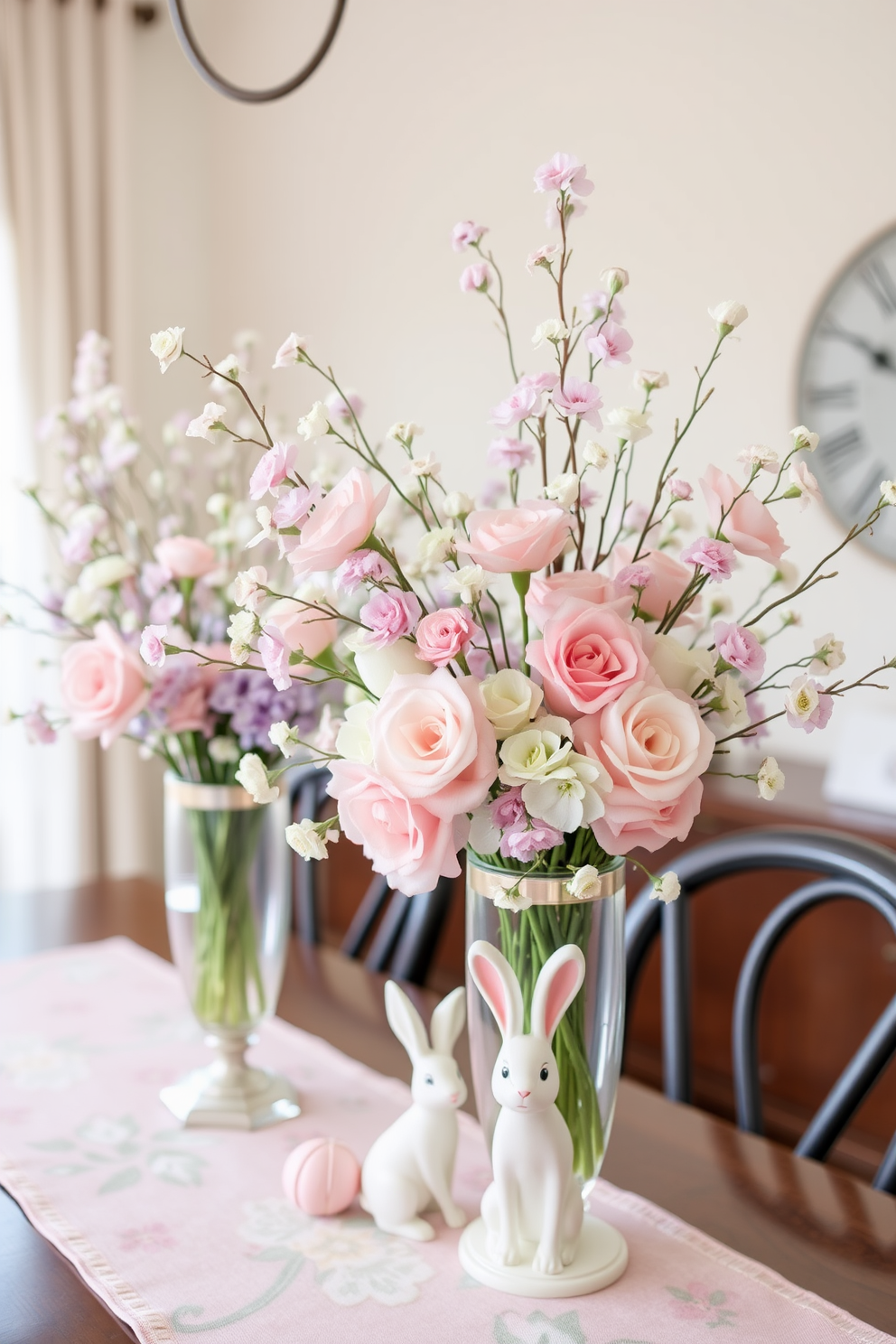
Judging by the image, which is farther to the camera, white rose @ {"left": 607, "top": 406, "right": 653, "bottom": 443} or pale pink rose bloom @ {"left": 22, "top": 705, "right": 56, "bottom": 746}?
pale pink rose bloom @ {"left": 22, "top": 705, "right": 56, "bottom": 746}

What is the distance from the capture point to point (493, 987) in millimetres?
830

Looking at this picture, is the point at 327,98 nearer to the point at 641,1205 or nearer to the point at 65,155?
the point at 65,155

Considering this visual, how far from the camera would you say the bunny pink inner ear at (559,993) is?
2.65 feet

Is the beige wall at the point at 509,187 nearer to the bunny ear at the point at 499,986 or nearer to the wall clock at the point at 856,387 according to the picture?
the wall clock at the point at 856,387

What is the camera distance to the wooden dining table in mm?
854

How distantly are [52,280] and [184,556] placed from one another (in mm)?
2679

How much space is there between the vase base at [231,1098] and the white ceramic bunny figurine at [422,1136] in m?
0.22

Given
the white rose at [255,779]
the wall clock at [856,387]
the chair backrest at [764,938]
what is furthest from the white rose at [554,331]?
the wall clock at [856,387]

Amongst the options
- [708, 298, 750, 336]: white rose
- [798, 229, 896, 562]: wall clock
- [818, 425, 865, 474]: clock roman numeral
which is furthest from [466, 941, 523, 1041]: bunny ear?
[818, 425, 865, 474]: clock roman numeral

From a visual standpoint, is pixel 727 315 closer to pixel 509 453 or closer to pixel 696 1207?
pixel 509 453

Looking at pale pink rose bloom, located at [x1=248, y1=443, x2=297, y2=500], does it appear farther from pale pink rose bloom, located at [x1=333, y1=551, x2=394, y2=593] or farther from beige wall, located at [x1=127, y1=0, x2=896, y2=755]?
beige wall, located at [x1=127, y1=0, x2=896, y2=755]

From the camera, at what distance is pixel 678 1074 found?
4.29 ft

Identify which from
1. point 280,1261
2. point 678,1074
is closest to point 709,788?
point 678,1074

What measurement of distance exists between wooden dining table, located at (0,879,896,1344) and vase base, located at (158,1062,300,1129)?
13cm
